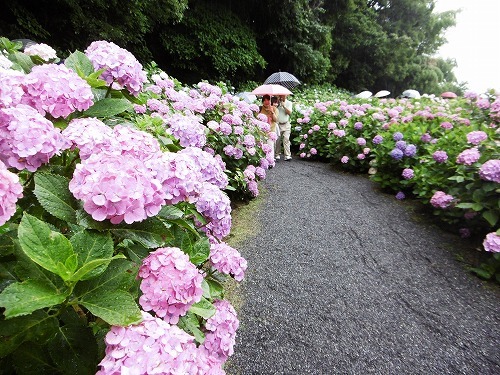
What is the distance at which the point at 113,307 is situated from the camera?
0.64 m

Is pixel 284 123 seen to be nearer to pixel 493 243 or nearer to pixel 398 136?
pixel 398 136

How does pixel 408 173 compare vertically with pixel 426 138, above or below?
below

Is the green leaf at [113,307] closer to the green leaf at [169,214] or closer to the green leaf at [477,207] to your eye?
the green leaf at [169,214]

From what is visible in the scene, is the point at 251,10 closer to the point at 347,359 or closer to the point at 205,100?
the point at 205,100

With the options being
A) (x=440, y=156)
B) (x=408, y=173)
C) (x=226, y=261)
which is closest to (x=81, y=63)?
(x=226, y=261)

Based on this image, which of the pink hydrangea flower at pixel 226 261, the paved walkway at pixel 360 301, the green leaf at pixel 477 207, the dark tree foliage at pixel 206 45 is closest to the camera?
the pink hydrangea flower at pixel 226 261

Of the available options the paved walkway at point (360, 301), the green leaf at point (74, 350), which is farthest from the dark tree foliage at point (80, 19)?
the green leaf at point (74, 350)

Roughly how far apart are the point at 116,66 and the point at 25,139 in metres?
0.58

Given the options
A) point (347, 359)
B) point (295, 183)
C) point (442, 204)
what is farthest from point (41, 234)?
point (295, 183)

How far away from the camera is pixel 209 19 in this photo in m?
13.0

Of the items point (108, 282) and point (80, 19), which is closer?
point (108, 282)

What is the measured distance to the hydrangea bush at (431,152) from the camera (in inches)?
124

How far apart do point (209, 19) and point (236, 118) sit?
10.8m

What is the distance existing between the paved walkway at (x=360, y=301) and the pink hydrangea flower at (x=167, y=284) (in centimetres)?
144
